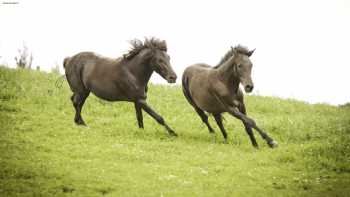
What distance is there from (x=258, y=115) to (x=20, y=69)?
11359 mm

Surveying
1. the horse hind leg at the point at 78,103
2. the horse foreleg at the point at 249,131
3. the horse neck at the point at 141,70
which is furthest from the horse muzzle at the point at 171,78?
the horse hind leg at the point at 78,103

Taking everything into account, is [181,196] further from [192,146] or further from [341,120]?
[341,120]

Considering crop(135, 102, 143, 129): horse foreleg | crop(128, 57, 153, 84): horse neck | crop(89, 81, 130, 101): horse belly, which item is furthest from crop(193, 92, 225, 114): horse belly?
crop(89, 81, 130, 101): horse belly

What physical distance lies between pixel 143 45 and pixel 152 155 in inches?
174

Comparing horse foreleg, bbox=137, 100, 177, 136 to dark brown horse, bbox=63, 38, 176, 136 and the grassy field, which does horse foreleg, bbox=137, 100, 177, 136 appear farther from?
the grassy field

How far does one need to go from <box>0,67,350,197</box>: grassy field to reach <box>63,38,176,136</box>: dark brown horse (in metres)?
0.99

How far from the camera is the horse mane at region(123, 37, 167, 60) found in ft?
56.4

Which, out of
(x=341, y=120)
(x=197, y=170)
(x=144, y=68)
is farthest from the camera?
(x=341, y=120)

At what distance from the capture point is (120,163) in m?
13.5

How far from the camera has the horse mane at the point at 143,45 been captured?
56.4ft

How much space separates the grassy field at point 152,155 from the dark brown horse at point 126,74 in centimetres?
99

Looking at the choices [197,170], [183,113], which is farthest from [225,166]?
[183,113]

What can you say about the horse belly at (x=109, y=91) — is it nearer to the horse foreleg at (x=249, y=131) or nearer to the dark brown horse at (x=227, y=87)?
the dark brown horse at (x=227, y=87)

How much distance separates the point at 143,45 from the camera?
58.0 feet
